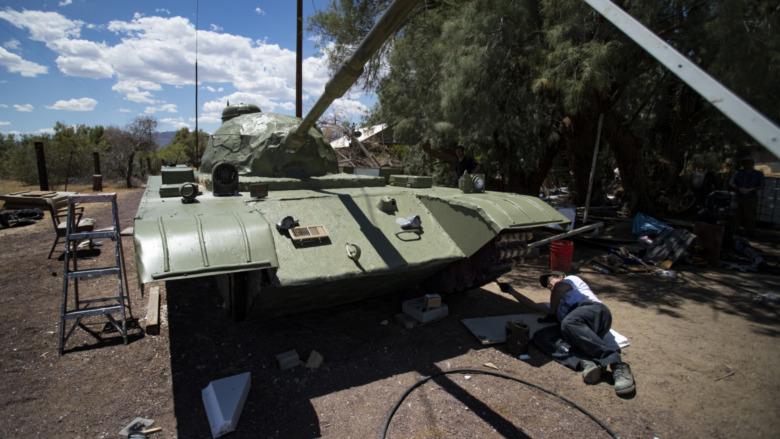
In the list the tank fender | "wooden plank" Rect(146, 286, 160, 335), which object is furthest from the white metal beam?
"wooden plank" Rect(146, 286, 160, 335)

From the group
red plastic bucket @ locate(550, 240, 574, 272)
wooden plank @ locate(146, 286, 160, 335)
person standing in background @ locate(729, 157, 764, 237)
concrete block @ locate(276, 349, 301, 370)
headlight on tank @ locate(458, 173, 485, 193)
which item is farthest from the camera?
person standing in background @ locate(729, 157, 764, 237)

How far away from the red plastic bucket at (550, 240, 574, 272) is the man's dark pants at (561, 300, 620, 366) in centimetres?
294

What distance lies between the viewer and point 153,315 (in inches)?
188

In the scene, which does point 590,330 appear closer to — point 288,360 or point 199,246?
point 288,360

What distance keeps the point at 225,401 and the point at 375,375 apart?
1279 millimetres

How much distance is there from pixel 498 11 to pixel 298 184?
5582 mm

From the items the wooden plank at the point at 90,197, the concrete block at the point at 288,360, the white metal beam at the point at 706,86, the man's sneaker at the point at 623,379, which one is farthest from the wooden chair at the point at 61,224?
the white metal beam at the point at 706,86

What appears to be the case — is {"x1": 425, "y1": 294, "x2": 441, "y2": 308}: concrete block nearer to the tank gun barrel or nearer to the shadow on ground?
the shadow on ground

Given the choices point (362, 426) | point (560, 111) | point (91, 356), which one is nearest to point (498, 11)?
point (560, 111)

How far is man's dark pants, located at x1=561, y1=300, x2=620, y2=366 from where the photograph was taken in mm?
3947

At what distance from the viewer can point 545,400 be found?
347 cm

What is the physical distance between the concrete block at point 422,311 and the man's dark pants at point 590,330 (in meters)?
1.32

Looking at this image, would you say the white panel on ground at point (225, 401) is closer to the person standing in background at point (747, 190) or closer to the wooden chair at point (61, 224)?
the wooden chair at point (61, 224)

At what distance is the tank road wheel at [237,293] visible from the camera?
361 cm
